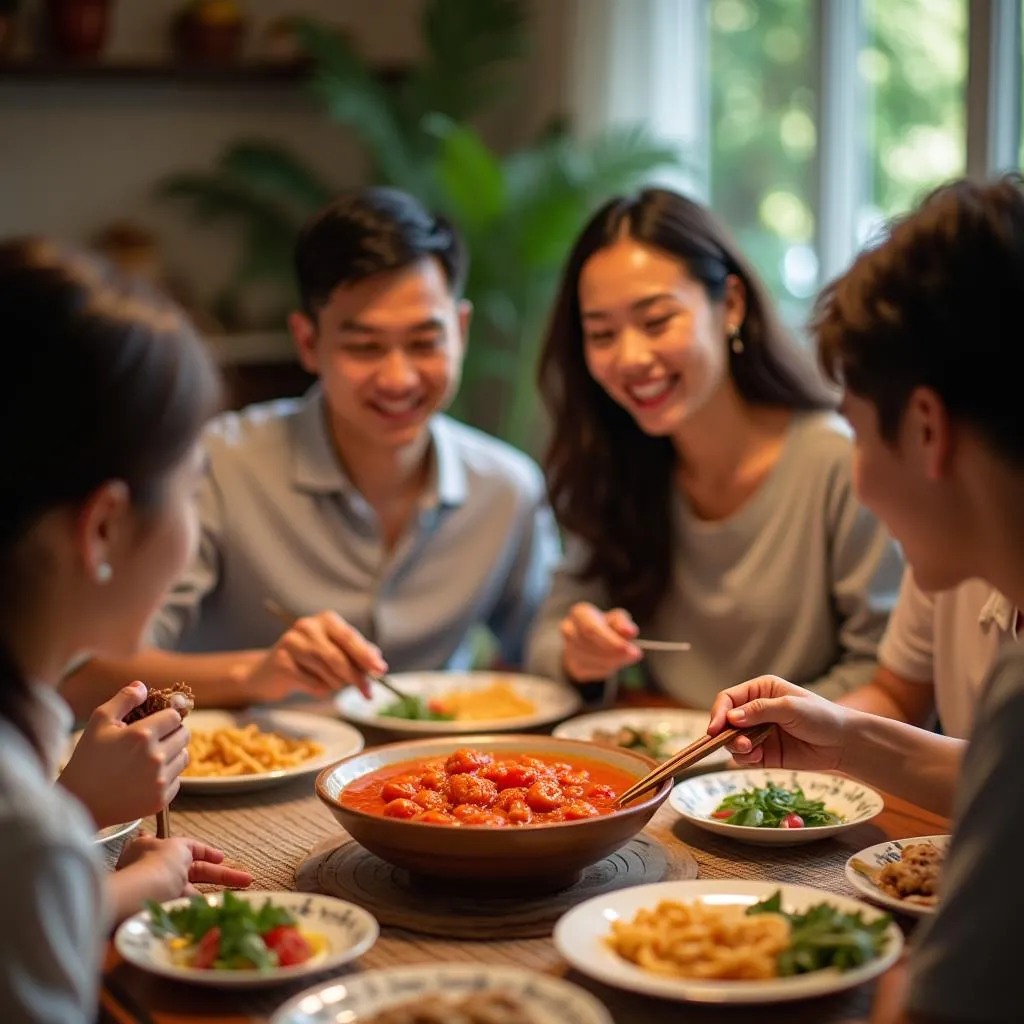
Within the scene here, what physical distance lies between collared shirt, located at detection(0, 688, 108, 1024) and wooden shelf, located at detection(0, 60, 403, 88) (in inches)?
164

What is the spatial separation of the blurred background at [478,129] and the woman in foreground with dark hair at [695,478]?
1406mm

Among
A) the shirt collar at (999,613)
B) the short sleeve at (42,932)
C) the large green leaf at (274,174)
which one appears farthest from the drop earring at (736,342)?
the large green leaf at (274,174)

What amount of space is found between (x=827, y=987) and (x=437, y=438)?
1.86m

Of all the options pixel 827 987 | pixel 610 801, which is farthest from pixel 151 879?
pixel 827 987

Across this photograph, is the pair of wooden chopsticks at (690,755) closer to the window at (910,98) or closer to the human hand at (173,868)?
the human hand at (173,868)

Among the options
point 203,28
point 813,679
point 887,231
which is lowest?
point 813,679

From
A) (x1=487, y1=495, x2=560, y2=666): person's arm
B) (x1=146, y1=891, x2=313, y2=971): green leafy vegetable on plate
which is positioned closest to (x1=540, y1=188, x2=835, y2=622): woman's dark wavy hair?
(x1=487, y1=495, x2=560, y2=666): person's arm

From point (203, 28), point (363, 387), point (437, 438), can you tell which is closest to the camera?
point (363, 387)

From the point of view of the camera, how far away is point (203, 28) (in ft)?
16.8

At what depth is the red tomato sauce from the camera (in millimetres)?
1633

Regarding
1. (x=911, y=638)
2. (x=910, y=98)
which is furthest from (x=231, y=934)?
(x=910, y=98)

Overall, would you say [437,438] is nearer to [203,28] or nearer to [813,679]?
[813,679]

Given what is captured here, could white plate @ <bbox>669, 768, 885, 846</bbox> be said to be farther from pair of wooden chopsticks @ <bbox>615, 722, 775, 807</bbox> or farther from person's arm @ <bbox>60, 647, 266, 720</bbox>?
person's arm @ <bbox>60, 647, 266, 720</bbox>

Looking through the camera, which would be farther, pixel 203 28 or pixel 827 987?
pixel 203 28
